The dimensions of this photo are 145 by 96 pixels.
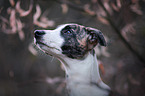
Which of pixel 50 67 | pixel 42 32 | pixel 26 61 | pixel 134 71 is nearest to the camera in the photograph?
pixel 42 32

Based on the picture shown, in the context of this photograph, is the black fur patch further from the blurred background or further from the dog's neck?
the blurred background

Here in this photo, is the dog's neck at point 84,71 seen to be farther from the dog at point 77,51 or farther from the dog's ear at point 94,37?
the dog's ear at point 94,37

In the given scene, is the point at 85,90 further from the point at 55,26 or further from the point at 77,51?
the point at 55,26

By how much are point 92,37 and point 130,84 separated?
5.27 ft

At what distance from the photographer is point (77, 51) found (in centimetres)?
113

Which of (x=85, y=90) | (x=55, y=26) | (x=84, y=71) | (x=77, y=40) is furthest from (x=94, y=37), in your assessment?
(x=55, y=26)

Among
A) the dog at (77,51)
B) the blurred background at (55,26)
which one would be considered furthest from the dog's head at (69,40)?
the blurred background at (55,26)

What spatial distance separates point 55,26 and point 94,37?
111cm

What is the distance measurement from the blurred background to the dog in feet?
0.61

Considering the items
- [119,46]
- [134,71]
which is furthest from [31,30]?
[119,46]

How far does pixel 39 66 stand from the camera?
299 cm

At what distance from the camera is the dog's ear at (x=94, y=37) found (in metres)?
1.09

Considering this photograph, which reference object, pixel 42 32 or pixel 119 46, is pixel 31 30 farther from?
pixel 119 46

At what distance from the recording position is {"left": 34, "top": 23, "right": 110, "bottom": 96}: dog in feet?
3.54
